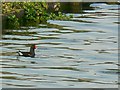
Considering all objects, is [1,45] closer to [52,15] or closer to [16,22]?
[16,22]

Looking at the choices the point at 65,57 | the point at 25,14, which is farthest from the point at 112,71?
the point at 25,14

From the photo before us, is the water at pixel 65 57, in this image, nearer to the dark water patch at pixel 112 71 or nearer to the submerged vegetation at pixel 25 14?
the dark water patch at pixel 112 71

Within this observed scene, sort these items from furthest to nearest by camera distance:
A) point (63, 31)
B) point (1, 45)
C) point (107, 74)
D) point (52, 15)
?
point (52, 15) → point (63, 31) → point (1, 45) → point (107, 74)

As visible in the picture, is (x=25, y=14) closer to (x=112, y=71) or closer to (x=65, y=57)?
(x=65, y=57)

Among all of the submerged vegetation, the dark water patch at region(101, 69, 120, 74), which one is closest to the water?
the dark water patch at region(101, 69, 120, 74)

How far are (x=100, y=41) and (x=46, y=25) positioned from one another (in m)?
5.27

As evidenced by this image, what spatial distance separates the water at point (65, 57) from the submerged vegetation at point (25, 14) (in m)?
0.87

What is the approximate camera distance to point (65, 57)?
16.5 meters

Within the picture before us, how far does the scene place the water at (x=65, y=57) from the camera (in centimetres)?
1297

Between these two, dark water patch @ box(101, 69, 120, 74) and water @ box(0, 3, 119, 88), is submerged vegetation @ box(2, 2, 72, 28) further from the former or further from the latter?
dark water patch @ box(101, 69, 120, 74)

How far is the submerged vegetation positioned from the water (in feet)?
2.86

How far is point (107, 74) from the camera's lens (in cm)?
1394

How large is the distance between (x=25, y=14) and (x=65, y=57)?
9955 millimetres

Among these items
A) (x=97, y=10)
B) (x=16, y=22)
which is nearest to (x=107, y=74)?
(x=16, y=22)
